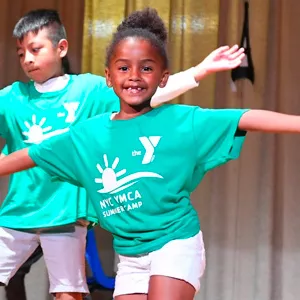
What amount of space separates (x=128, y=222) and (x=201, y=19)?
5.68 ft

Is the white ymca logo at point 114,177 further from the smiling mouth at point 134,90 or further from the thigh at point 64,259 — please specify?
the thigh at point 64,259

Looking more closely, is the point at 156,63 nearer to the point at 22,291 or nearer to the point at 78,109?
the point at 78,109

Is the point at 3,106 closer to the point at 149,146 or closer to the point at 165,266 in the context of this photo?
the point at 149,146

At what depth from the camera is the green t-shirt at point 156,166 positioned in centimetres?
169

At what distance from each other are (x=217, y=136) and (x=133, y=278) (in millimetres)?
439

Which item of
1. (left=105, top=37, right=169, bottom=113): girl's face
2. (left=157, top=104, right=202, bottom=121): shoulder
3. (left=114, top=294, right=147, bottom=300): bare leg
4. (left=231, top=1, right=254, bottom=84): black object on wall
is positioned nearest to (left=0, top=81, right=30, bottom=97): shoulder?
(left=105, top=37, right=169, bottom=113): girl's face

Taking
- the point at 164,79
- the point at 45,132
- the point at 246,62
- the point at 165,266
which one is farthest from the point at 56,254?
the point at 246,62

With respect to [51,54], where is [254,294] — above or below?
below

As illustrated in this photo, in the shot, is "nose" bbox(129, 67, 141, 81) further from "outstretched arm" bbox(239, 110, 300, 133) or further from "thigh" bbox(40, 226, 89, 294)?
"thigh" bbox(40, 226, 89, 294)

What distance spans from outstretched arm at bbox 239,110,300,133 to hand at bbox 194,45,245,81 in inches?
9.6

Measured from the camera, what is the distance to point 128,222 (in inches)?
67.7

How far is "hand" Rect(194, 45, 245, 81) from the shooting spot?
185 cm

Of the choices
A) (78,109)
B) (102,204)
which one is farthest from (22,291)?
(102,204)

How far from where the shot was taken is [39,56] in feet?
7.42
